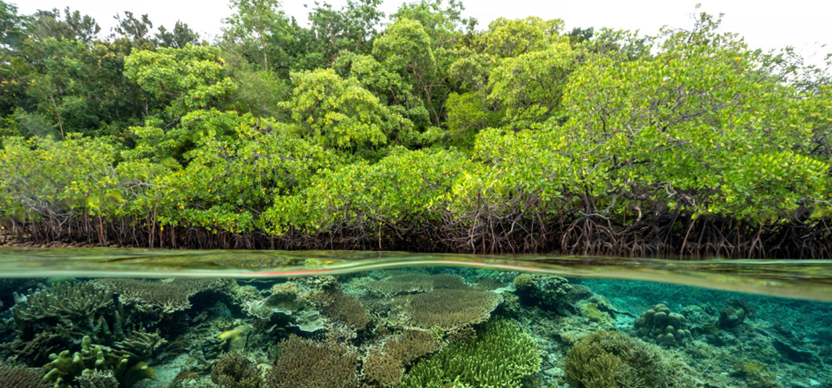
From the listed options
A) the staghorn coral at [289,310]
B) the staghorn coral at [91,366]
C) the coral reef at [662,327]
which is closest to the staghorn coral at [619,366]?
the coral reef at [662,327]

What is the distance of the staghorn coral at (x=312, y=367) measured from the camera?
4.63 metres

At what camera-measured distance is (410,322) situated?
569 cm

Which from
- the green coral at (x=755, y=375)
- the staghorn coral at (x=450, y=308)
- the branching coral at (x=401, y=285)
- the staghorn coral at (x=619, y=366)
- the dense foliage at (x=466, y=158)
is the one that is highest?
the dense foliage at (x=466, y=158)

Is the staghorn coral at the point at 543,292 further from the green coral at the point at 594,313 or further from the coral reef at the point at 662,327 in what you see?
the coral reef at the point at 662,327

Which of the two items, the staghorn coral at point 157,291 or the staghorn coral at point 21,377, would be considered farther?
the staghorn coral at point 157,291

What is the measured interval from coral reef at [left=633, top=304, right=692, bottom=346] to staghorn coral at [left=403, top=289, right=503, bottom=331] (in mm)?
3287

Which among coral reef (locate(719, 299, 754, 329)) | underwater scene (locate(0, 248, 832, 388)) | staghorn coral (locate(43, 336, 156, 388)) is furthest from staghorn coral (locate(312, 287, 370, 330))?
coral reef (locate(719, 299, 754, 329))

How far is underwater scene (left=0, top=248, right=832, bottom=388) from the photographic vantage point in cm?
482

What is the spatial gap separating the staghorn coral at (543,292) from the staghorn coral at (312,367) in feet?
12.3

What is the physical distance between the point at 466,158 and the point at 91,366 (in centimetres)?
1059

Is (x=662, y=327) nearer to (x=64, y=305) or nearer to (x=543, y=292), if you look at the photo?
(x=543, y=292)

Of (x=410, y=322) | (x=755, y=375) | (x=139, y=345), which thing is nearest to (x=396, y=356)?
(x=410, y=322)

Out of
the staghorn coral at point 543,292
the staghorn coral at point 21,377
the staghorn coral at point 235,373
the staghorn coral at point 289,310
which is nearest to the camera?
the staghorn coral at point 21,377

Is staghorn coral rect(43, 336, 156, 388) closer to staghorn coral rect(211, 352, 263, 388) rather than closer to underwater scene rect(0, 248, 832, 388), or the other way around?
underwater scene rect(0, 248, 832, 388)
